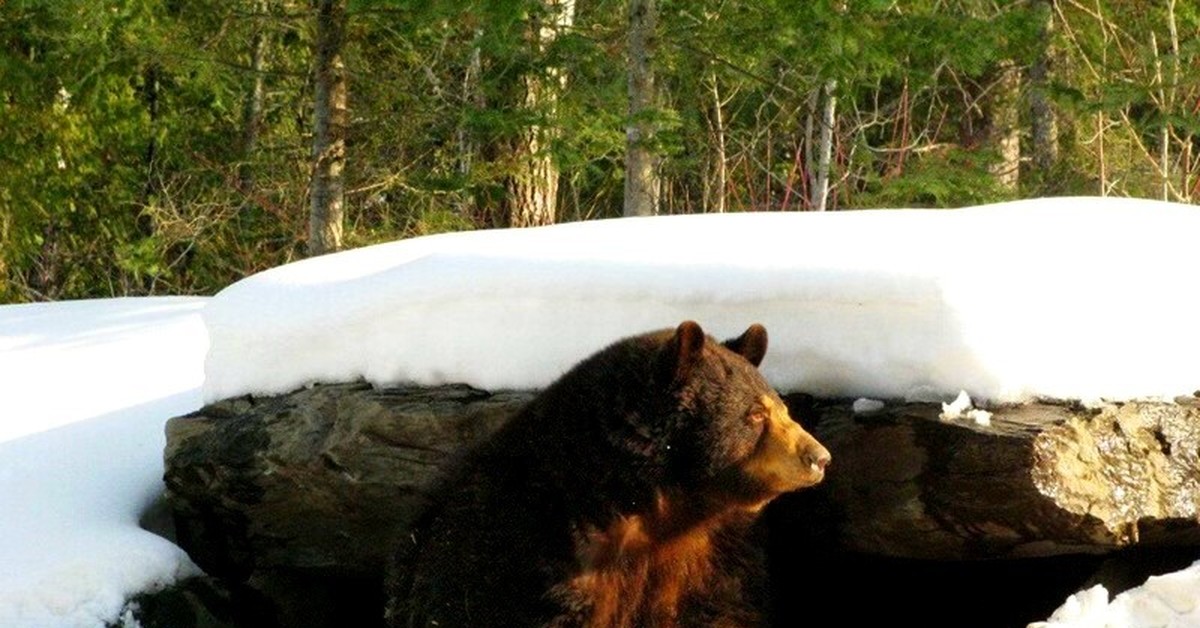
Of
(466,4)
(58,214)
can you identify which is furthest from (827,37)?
(58,214)

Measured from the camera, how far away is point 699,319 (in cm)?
482

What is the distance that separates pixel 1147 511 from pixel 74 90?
969cm

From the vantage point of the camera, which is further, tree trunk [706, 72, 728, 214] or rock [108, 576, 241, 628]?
tree trunk [706, 72, 728, 214]

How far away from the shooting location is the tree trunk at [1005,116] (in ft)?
55.1

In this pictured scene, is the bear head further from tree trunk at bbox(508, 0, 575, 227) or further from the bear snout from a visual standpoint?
tree trunk at bbox(508, 0, 575, 227)

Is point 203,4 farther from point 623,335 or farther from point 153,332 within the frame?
point 623,335

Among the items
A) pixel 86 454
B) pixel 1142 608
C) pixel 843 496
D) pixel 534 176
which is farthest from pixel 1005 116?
pixel 1142 608

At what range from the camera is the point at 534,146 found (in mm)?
11148

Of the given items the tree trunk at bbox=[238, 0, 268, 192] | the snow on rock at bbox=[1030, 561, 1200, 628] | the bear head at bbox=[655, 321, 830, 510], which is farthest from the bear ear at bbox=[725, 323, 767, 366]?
the tree trunk at bbox=[238, 0, 268, 192]

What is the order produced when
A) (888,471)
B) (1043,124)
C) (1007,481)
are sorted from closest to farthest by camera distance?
(1007,481) < (888,471) < (1043,124)

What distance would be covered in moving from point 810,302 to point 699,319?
1.26 feet

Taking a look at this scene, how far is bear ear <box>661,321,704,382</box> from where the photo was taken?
3977 mm

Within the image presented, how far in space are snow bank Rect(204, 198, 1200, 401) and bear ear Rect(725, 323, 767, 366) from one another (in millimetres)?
343

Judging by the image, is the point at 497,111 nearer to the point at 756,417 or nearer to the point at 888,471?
the point at 888,471
